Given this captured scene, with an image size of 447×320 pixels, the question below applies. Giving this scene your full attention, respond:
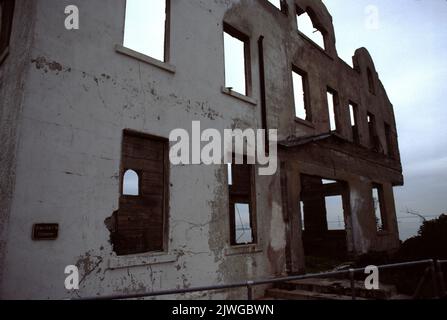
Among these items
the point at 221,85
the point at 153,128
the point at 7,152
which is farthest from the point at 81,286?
the point at 221,85

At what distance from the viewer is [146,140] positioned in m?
5.81

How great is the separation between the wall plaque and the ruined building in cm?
2

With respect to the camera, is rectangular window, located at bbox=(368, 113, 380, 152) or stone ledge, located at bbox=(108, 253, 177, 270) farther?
rectangular window, located at bbox=(368, 113, 380, 152)

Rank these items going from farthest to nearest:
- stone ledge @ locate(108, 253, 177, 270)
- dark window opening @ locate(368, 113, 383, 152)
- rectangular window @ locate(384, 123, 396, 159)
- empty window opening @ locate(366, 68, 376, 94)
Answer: rectangular window @ locate(384, 123, 396, 159) < empty window opening @ locate(366, 68, 376, 94) < dark window opening @ locate(368, 113, 383, 152) < stone ledge @ locate(108, 253, 177, 270)

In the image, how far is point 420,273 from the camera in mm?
7121

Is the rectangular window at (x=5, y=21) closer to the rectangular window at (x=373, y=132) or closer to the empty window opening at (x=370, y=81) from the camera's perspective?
the rectangular window at (x=373, y=132)

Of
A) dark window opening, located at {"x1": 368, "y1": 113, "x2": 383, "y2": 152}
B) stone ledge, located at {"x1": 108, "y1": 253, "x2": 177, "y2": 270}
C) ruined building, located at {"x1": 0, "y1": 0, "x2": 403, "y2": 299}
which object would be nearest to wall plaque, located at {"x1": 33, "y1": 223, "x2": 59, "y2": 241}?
ruined building, located at {"x1": 0, "y1": 0, "x2": 403, "y2": 299}

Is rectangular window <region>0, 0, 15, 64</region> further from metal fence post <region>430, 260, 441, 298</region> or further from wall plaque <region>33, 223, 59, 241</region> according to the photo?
metal fence post <region>430, 260, 441, 298</region>

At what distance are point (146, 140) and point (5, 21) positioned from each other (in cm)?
382

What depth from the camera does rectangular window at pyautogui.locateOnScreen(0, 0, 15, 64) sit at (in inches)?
233
